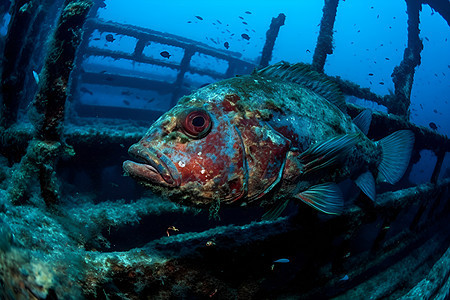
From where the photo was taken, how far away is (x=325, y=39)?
524cm

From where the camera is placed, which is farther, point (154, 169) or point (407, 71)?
point (407, 71)

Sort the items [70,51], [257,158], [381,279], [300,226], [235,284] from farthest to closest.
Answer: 1. [381,279]
2. [300,226]
3. [235,284]
4. [70,51]
5. [257,158]

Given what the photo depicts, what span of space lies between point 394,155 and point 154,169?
278cm

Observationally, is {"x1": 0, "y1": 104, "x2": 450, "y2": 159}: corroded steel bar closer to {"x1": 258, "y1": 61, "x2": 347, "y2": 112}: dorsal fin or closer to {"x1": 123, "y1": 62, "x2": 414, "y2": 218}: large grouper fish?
{"x1": 258, "y1": 61, "x2": 347, "y2": 112}: dorsal fin

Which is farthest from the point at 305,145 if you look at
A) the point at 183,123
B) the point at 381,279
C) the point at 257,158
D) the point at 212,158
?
the point at 381,279

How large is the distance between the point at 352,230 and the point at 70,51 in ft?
12.1

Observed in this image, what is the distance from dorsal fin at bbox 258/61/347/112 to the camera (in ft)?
7.14

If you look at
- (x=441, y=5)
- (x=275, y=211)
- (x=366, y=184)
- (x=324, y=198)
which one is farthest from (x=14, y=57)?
(x=441, y=5)

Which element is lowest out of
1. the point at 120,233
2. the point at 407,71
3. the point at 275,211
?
the point at 120,233

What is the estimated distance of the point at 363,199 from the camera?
11.1 ft

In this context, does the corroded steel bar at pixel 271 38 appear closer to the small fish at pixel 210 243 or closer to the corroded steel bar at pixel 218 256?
the corroded steel bar at pixel 218 256

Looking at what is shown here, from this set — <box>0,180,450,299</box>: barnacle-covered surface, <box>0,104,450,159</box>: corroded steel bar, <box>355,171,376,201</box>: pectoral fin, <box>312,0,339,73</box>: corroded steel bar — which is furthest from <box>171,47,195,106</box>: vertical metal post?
<box>355,171,376,201</box>: pectoral fin

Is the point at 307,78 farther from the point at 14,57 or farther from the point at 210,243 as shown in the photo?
the point at 14,57

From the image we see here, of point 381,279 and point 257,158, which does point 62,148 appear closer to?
point 257,158
